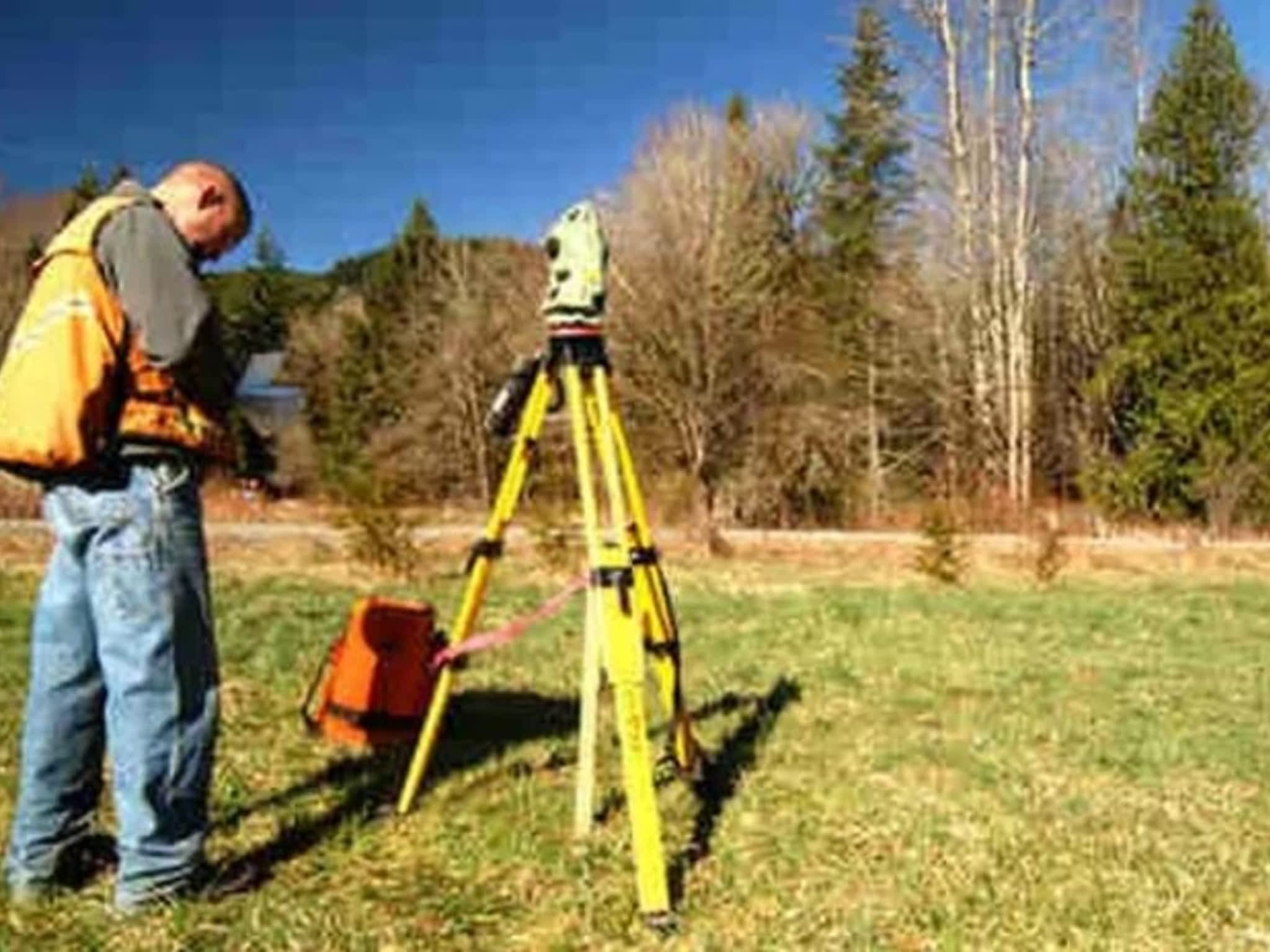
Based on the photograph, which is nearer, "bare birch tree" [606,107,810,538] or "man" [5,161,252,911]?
Answer: "man" [5,161,252,911]

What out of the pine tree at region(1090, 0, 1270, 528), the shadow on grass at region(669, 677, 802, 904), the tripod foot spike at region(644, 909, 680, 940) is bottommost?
the tripod foot spike at region(644, 909, 680, 940)

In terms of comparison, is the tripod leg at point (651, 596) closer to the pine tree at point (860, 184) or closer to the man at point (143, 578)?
the man at point (143, 578)

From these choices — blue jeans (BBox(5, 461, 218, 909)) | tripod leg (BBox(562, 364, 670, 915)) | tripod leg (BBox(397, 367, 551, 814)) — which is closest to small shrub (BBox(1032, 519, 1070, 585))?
tripod leg (BBox(397, 367, 551, 814))

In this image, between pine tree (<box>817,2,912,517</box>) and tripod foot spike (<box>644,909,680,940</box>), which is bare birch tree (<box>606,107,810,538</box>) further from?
tripod foot spike (<box>644,909,680,940</box>)

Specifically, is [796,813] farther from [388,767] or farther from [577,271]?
[577,271]

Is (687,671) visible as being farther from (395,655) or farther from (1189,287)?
(1189,287)

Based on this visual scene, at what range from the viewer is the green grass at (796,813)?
388 centimetres

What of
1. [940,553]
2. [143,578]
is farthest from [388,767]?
[940,553]

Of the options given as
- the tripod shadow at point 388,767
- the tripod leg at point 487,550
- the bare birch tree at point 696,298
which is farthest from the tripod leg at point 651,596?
the bare birch tree at point 696,298

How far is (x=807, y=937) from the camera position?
151 inches

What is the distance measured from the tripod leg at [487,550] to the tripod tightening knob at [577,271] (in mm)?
253

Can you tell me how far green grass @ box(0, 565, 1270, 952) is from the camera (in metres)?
3.88

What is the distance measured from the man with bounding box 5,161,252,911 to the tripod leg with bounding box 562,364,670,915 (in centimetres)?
113

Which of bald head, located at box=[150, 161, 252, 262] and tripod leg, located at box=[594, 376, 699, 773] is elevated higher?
bald head, located at box=[150, 161, 252, 262]
